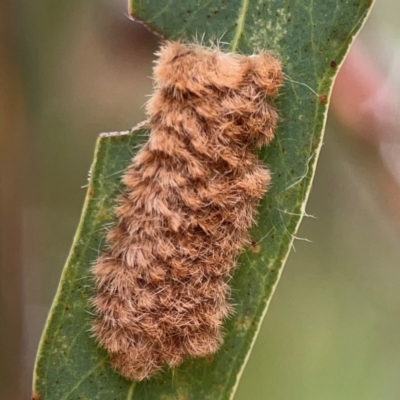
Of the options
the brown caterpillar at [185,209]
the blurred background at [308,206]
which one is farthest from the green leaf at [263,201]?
the blurred background at [308,206]

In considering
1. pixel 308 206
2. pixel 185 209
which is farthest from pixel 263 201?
pixel 308 206

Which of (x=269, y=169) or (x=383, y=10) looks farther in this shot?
(x=383, y=10)

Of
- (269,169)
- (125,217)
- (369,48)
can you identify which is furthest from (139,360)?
(369,48)

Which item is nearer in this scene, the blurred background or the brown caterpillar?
the brown caterpillar

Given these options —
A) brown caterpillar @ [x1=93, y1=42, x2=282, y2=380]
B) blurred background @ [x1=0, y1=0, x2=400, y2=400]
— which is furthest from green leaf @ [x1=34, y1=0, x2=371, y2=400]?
blurred background @ [x1=0, y1=0, x2=400, y2=400]

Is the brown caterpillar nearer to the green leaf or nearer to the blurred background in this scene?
the green leaf

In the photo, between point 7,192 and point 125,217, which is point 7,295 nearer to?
point 7,192
